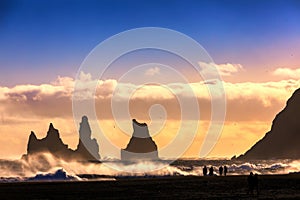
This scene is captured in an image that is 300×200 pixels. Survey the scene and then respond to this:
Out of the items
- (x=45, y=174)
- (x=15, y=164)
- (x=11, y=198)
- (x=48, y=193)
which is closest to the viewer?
(x=11, y=198)

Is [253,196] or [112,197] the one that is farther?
[112,197]

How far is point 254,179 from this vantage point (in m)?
52.0

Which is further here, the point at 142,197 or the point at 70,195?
the point at 70,195

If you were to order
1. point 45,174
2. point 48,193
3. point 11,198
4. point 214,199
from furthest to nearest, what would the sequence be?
point 45,174 < point 48,193 < point 11,198 < point 214,199

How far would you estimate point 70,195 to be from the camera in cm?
5666

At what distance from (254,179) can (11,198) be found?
71.7 feet

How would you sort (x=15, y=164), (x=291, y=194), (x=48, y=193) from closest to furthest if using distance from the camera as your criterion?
(x=291, y=194), (x=48, y=193), (x=15, y=164)

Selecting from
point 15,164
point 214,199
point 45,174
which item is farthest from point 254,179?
point 15,164

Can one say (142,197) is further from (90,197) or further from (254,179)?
(254,179)

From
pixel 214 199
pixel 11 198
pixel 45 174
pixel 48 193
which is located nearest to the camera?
pixel 214 199

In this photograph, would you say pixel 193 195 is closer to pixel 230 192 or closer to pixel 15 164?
pixel 230 192

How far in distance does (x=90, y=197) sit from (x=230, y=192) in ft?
41.8

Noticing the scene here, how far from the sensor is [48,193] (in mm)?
60375

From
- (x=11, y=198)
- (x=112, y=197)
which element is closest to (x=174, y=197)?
(x=112, y=197)
